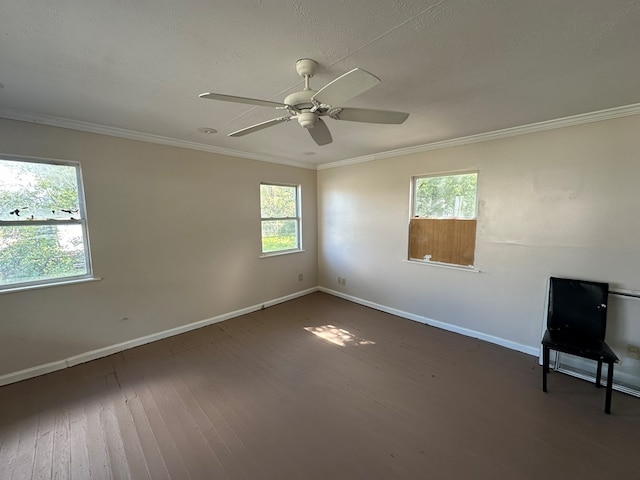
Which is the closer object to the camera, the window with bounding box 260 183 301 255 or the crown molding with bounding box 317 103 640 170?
the crown molding with bounding box 317 103 640 170

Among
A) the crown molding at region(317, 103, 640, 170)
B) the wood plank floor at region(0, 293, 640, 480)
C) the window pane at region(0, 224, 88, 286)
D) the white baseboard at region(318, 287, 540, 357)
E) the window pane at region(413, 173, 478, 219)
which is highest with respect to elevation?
the crown molding at region(317, 103, 640, 170)

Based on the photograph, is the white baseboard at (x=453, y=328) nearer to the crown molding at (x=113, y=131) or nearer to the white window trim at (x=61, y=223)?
the crown molding at (x=113, y=131)

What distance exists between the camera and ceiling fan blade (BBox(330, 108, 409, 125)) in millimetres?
1606

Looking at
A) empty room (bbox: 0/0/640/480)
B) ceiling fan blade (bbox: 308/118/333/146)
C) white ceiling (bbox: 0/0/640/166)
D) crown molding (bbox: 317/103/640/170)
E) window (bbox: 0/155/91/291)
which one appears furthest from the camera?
window (bbox: 0/155/91/291)

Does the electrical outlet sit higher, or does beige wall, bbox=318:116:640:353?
beige wall, bbox=318:116:640:353

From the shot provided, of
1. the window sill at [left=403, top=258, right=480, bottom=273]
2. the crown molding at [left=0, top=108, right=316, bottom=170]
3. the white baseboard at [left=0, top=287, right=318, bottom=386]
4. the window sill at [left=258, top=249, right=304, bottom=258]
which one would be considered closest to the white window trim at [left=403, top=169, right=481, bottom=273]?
the window sill at [left=403, top=258, right=480, bottom=273]

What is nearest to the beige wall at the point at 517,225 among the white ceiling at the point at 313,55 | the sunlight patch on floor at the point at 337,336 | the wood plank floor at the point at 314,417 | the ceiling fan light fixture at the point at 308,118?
the white ceiling at the point at 313,55

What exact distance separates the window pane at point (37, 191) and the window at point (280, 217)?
7.23 ft

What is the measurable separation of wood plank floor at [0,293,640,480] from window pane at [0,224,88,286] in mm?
978

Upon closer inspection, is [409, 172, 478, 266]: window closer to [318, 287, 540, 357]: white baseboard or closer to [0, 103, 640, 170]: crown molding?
[0, 103, 640, 170]: crown molding

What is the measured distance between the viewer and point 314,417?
202 cm

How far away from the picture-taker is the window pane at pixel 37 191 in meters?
2.34

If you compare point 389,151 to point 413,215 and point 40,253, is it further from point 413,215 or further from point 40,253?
point 40,253

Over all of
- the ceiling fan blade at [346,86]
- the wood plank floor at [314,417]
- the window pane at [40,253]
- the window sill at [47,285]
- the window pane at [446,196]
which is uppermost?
the ceiling fan blade at [346,86]
